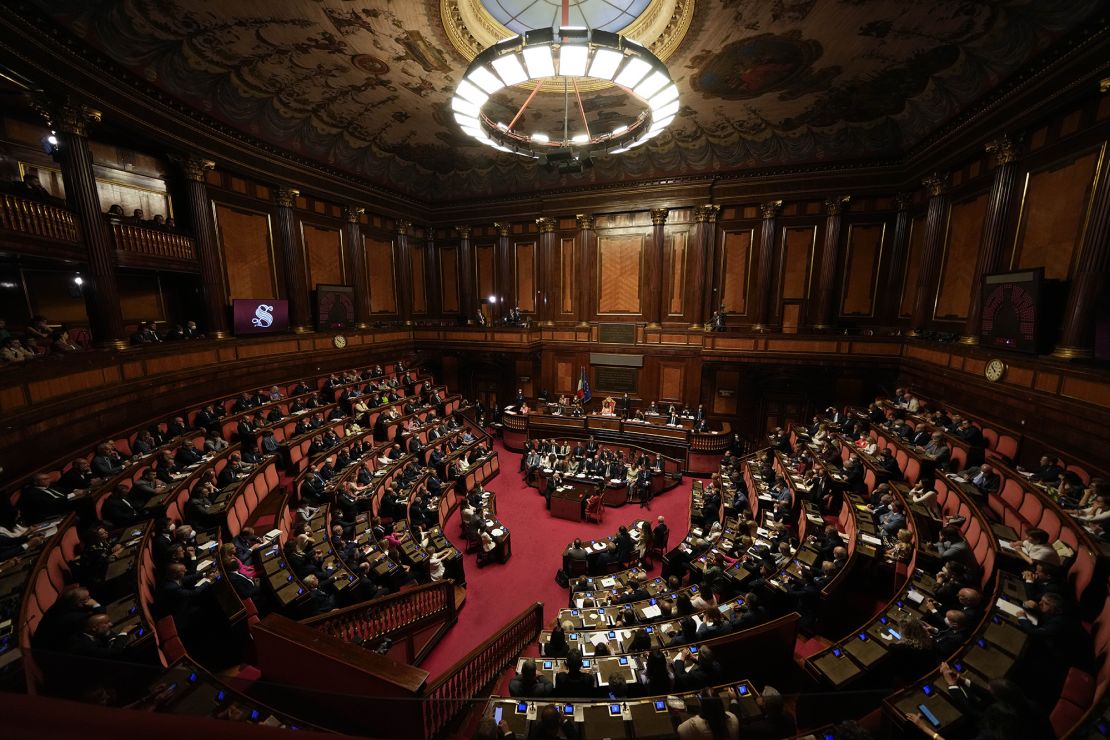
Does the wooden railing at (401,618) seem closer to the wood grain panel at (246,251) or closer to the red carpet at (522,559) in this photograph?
the red carpet at (522,559)

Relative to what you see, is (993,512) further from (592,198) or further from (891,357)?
(592,198)

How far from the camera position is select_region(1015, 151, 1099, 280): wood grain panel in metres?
7.47

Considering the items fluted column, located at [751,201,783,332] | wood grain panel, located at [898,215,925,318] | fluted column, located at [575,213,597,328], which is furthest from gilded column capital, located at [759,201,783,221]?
fluted column, located at [575,213,597,328]

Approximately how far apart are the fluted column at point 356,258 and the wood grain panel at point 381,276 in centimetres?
58

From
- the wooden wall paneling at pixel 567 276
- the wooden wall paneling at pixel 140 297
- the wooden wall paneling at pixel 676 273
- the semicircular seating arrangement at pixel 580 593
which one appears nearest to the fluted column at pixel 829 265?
the wooden wall paneling at pixel 676 273

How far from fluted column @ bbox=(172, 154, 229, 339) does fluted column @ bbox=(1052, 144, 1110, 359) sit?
1762 cm

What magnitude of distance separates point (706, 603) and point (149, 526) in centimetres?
761

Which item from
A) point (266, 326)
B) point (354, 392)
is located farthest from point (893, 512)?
point (266, 326)

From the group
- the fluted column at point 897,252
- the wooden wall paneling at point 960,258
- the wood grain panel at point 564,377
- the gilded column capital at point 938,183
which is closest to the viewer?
the wooden wall paneling at point 960,258

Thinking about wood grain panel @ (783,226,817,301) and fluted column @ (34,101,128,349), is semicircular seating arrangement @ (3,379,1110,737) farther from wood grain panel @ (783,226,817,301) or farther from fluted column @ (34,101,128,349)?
wood grain panel @ (783,226,817,301)

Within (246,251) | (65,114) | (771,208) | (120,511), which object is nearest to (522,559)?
(120,511)

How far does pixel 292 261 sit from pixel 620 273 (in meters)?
11.2

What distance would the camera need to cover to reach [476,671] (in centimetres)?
488

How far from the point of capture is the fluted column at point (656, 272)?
619 inches
